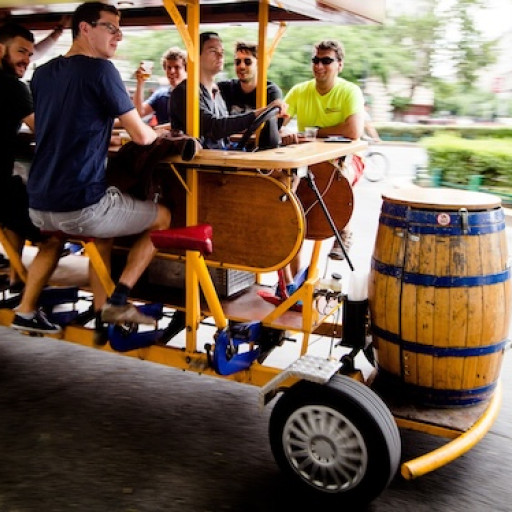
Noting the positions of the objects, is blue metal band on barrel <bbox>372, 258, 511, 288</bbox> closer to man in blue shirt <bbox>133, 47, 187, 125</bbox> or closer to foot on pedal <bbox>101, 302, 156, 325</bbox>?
foot on pedal <bbox>101, 302, 156, 325</bbox>

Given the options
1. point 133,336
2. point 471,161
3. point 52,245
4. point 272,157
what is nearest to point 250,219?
point 272,157

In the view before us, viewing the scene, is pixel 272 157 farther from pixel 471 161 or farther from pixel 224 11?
pixel 471 161

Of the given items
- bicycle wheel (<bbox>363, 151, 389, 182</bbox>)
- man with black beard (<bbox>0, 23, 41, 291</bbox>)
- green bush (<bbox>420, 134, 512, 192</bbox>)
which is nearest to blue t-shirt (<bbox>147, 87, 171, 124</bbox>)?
man with black beard (<bbox>0, 23, 41, 291</bbox>)

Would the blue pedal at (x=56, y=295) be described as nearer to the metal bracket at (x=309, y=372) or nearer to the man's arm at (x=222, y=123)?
the man's arm at (x=222, y=123)

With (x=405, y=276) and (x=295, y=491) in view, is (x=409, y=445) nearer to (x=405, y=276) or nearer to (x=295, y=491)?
(x=295, y=491)

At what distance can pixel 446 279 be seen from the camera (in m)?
3.05

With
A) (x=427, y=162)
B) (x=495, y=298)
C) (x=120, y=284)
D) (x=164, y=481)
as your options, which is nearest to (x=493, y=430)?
(x=495, y=298)

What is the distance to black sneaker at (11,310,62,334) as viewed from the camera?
12.9ft

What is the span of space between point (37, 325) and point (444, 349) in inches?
93.9

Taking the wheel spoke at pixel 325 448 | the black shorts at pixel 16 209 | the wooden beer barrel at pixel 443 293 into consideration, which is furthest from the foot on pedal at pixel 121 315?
the wooden beer barrel at pixel 443 293

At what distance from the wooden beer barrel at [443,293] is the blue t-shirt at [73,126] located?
1515mm

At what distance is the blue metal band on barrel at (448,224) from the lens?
3.05 metres

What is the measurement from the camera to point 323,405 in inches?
117

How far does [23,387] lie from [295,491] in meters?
2.08
